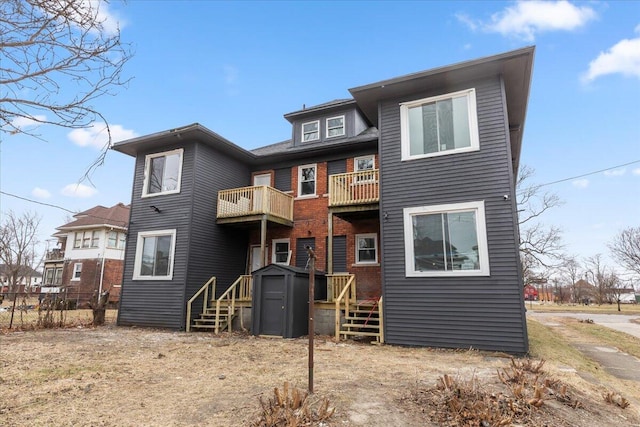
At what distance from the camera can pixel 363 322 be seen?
34.0 feet

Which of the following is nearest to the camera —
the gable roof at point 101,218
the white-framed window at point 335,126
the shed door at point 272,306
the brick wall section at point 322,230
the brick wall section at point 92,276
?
the shed door at point 272,306

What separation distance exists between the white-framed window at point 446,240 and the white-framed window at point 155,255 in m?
8.22

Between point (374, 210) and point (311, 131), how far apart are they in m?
6.21

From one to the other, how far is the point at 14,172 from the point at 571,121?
68.9 feet

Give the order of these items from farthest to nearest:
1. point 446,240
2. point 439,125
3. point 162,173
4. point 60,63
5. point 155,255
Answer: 1. point 162,173
2. point 155,255
3. point 439,125
4. point 446,240
5. point 60,63

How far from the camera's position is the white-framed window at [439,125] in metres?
9.02

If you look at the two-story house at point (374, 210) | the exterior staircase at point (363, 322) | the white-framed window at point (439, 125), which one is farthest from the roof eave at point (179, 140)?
the exterior staircase at point (363, 322)

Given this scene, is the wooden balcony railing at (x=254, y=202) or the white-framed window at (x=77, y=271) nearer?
the wooden balcony railing at (x=254, y=202)

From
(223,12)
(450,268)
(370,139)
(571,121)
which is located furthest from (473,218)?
(571,121)

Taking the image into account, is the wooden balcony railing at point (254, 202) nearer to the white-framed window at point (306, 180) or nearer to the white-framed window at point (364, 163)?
the white-framed window at point (306, 180)

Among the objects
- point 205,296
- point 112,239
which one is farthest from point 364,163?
point 112,239

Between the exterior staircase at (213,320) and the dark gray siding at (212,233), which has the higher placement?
the dark gray siding at (212,233)

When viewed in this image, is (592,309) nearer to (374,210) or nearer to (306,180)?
(306,180)

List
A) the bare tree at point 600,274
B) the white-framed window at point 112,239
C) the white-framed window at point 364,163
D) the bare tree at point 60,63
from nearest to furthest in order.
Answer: the bare tree at point 60,63
the white-framed window at point 364,163
the white-framed window at point 112,239
the bare tree at point 600,274
